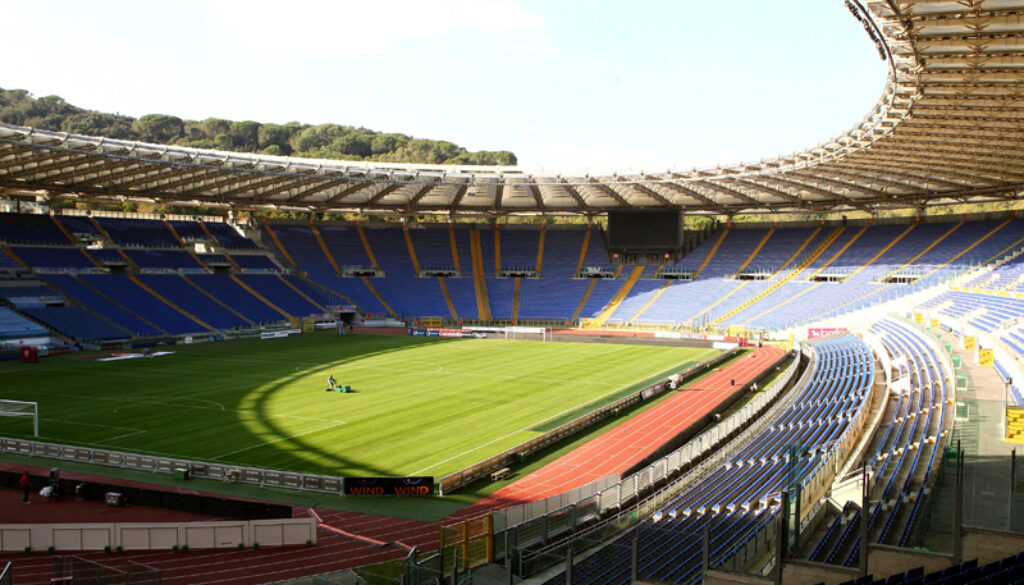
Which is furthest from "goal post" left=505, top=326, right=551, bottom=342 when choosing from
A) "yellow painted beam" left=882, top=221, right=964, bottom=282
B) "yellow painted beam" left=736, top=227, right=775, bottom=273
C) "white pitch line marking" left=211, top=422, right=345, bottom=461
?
"white pitch line marking" left=211, top=422, right=345, bottom=461

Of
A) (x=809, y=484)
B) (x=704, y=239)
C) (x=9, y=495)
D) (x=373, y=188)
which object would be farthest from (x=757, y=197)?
(x=9, y=495)

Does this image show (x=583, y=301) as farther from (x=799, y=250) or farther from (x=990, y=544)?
(x=990, y=544)

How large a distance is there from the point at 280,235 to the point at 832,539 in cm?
6553

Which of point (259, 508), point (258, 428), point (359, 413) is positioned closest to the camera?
point (259, 508)

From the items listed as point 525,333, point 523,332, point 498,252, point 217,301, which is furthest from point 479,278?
point 217,301

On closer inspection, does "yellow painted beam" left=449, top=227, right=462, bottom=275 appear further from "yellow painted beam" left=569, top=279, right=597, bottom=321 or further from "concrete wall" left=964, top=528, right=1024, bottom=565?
"concrete wall" left=964, top=528, right=1024, bottom=565

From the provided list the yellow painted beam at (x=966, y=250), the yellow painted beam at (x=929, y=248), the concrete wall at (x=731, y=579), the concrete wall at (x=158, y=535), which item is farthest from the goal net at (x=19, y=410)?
the yellow painted beam at (x=929, y=248)

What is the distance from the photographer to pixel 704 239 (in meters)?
72.4

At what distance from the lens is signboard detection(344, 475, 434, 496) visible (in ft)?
63.3

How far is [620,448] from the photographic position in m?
23.9

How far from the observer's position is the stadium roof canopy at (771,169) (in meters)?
21.8

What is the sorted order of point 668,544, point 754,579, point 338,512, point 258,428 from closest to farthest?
point 754,579 → point 668,544 → point 338,512 → point 258,428

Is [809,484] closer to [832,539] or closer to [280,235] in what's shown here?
[832,539]

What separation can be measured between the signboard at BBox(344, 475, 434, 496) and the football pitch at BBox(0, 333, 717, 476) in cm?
161
